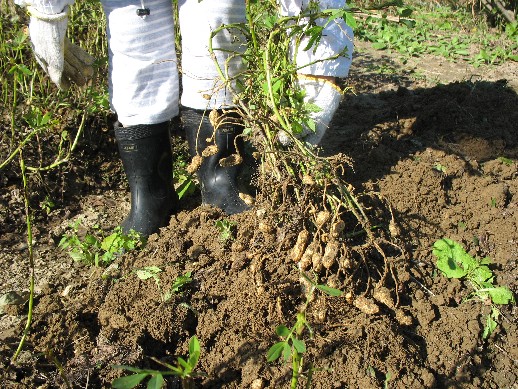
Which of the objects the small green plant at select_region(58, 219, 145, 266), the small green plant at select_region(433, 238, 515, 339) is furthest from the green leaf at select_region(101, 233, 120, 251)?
the small green plant at select_region(433, 238, 515, 339)

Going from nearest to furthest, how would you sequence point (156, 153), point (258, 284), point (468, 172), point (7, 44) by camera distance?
1. point (258, 284)
2. point (156, 153)
3. point (468, 172)
4. point (7, 44)

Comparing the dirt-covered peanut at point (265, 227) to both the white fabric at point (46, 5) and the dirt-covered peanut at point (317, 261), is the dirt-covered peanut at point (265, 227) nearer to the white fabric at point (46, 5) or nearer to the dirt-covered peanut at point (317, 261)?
the dirt-covered peanut at point (317, 261)

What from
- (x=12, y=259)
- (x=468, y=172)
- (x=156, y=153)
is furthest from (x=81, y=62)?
(x=468, y=172)

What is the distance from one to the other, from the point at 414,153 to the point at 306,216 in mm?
1078

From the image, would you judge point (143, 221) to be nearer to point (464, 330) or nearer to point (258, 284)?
point (258, 284)

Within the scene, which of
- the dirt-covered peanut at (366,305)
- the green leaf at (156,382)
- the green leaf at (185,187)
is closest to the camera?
the green leaf at (156,382)

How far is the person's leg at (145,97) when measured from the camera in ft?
6.72

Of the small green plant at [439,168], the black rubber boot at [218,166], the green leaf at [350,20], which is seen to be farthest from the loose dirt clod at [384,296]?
the small green plant at [439,168]

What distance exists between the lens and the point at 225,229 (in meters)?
2.13

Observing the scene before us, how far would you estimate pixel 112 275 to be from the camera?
2064 millimetres

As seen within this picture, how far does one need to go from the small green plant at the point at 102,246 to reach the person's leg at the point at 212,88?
375mm

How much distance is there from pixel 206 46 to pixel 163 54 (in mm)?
173

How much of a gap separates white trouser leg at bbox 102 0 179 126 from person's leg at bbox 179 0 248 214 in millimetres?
74

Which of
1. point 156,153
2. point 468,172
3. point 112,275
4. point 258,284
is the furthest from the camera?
point 468,172
